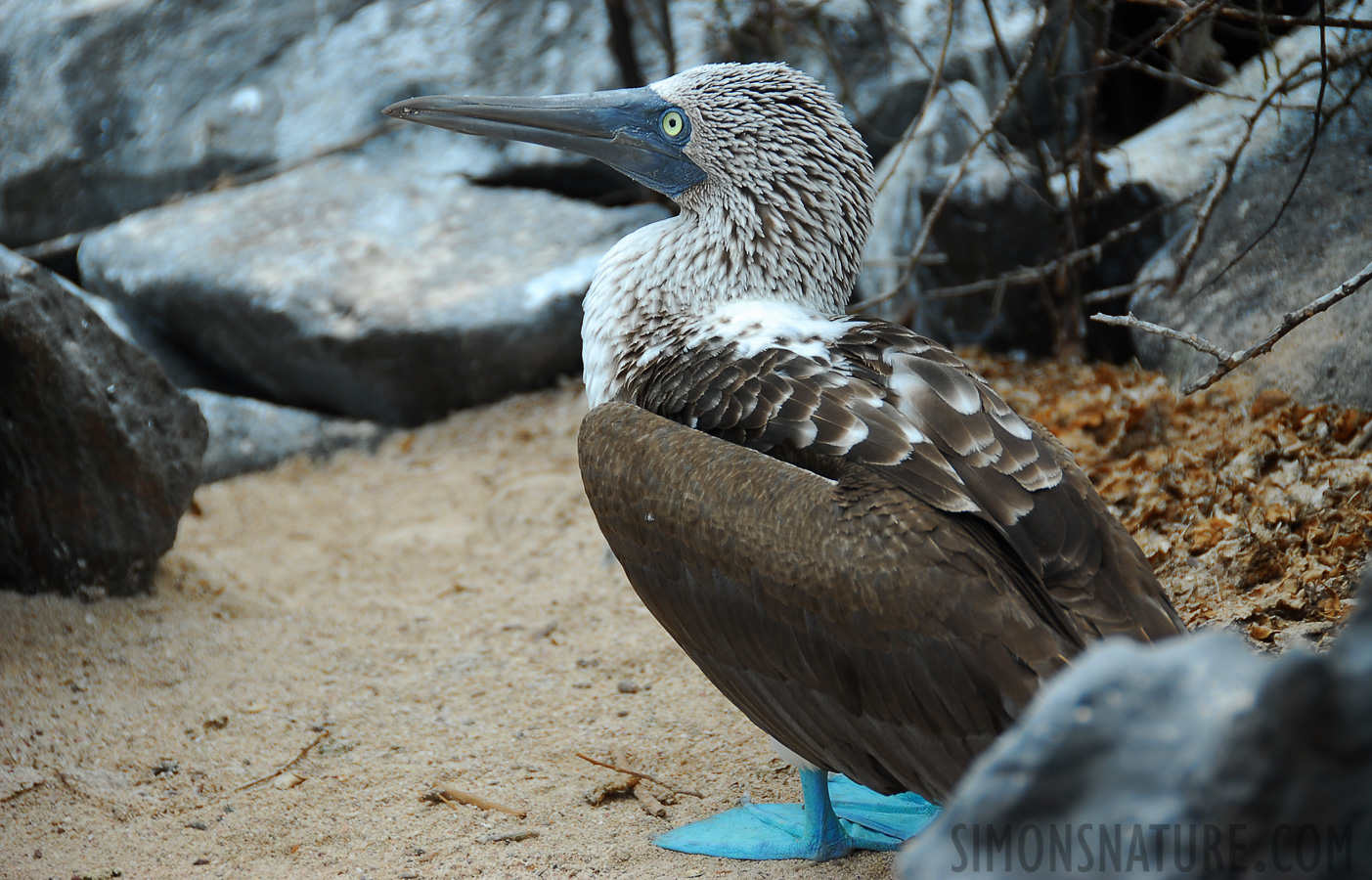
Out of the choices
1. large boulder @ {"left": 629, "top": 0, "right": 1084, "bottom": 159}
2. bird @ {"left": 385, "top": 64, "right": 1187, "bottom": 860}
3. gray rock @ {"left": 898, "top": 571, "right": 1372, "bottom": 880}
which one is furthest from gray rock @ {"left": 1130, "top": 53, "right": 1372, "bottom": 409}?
gray rock @ {"left": 898, "top": 571, "right": 1372, "bottom": 880}

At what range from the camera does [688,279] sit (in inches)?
119

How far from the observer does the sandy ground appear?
2545mm

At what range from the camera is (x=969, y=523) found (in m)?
2.10

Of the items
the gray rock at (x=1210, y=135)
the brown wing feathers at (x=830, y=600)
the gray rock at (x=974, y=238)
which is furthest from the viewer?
the gray rock at (x=974, y=238)

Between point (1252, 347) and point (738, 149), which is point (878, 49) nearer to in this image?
point (738, 149)

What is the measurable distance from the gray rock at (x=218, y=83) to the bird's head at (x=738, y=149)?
375cm

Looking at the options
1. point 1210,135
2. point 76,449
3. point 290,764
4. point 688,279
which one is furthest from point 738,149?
point 1210,135

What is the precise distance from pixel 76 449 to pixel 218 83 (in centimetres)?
451

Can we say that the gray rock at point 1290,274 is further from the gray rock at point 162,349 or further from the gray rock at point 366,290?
the gray rock at point 162,349

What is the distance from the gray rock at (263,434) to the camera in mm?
5496

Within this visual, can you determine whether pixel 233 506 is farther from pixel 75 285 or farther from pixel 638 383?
pixel 638 383

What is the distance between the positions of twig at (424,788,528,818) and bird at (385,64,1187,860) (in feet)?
1.61

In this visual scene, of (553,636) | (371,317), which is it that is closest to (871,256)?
(371,317)

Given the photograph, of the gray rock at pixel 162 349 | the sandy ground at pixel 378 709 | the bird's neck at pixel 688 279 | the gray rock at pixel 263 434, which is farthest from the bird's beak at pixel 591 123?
the gray rock at pixel 162 349
